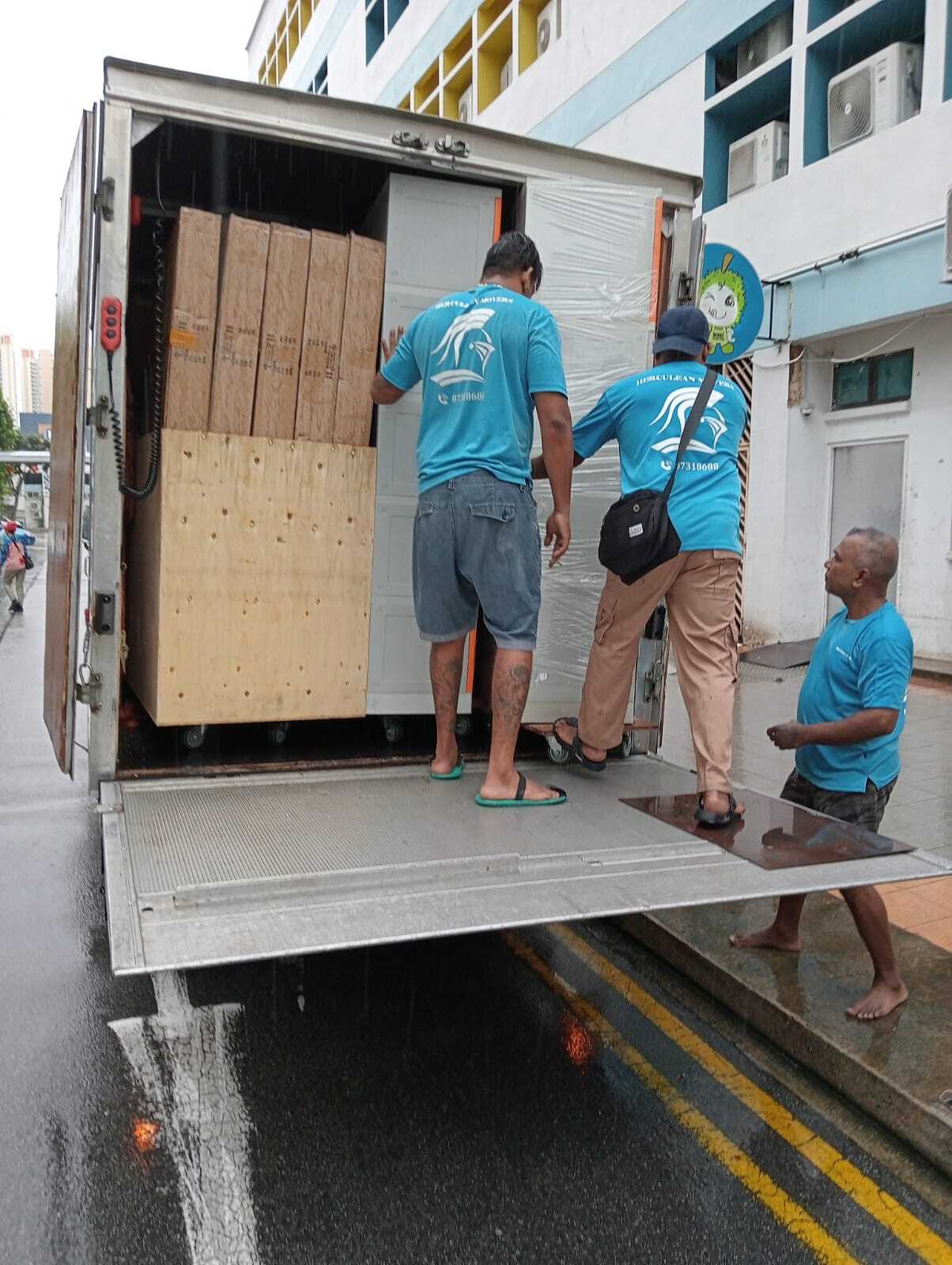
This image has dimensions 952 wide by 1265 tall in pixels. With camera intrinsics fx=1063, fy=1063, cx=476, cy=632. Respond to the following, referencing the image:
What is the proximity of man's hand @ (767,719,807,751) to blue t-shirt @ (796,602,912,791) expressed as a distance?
0.07 metres

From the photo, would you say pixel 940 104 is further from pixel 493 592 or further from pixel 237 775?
pixel 237 775

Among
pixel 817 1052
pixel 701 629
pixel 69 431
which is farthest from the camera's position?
pixel 69 431

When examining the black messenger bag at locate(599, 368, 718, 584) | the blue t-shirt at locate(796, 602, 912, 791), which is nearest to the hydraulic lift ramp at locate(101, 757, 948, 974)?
the blue t-shirt at locate(796, 602, 912, 791)

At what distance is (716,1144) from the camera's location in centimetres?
310

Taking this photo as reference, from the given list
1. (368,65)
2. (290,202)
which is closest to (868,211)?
(290,202)

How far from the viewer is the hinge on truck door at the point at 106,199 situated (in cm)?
377

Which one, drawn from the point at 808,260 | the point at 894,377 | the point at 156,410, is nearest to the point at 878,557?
the point at 156,410

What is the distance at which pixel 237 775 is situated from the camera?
13.9 ft

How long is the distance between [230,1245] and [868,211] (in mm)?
11047

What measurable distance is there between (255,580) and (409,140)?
1.84m

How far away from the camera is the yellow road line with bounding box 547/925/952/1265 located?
2.76m

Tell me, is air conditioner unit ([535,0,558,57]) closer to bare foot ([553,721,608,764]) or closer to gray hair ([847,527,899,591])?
bare foot ([553,721,608,764])

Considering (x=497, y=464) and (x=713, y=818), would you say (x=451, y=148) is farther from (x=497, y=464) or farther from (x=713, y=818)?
(x=713, y=818)

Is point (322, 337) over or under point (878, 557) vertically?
over
